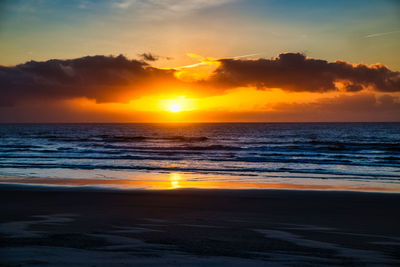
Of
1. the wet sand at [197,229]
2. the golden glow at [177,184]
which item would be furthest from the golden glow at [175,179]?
the wet sand at [197,229]

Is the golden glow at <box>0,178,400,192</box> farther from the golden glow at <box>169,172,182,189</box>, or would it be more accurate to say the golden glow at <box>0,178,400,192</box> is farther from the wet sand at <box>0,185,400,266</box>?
the wet sand at <box>0,185,400,266</box>

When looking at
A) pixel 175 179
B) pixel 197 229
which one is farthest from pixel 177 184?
pixel 197 229

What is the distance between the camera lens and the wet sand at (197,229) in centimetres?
584

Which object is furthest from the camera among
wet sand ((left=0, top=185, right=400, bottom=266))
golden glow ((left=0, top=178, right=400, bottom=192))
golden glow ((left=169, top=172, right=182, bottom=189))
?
golden glow ((left=169, top=172, right=182, bottom=189))

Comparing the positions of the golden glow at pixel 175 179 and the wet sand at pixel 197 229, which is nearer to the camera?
the wet sand at pixel 197 229

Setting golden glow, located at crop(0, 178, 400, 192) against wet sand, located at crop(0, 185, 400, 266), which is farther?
golden glow, located at crop(0, 178, 400, 192)

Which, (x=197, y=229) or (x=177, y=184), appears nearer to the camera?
(x=197, y=229)

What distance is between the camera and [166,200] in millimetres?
11492

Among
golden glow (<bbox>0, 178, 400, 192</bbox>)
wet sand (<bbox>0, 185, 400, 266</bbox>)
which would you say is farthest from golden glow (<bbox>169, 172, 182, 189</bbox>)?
wet sand (<bbox>0, 185, 400, 266</bbox>)

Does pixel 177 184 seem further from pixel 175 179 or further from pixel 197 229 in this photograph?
pixel 197 229

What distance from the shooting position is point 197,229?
775 cm

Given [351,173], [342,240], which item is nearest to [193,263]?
[342,240]

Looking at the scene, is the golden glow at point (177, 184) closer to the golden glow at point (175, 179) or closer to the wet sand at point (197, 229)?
the golden glow at point (175, 179)

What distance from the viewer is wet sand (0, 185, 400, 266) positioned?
230 inches
